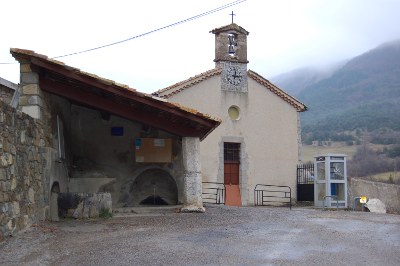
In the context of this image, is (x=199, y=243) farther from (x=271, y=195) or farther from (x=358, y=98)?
(x=358, y=98)

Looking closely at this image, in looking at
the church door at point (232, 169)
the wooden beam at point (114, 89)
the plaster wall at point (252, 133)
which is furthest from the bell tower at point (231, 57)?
the wooden beam at point (114, 89)

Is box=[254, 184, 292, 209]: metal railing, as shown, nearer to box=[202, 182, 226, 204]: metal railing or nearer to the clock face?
box=[202, 182, 226, 204]: metal railing

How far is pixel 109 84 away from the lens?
414 inches

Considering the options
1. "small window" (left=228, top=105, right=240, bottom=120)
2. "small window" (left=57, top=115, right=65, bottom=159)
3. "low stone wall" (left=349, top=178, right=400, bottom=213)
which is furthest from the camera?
"small window" (left=228, top=105, right=240, bottom=120)

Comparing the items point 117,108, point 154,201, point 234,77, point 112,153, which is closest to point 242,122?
point 234,77

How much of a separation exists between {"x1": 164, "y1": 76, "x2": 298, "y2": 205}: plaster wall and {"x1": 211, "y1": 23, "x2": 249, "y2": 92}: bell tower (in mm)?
363

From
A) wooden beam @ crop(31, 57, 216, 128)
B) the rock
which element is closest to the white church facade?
the rock

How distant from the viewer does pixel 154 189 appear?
527 inches

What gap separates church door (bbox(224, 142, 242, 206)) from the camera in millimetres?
23719

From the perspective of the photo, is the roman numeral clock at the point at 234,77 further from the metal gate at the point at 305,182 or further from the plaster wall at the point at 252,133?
the metal gate at the point at 305,182

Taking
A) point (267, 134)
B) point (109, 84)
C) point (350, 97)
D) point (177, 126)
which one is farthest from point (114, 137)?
point (350, 97)

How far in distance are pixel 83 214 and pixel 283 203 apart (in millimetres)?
15493

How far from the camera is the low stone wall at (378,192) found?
23859mm

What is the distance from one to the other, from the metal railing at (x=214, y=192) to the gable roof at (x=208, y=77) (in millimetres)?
4057
